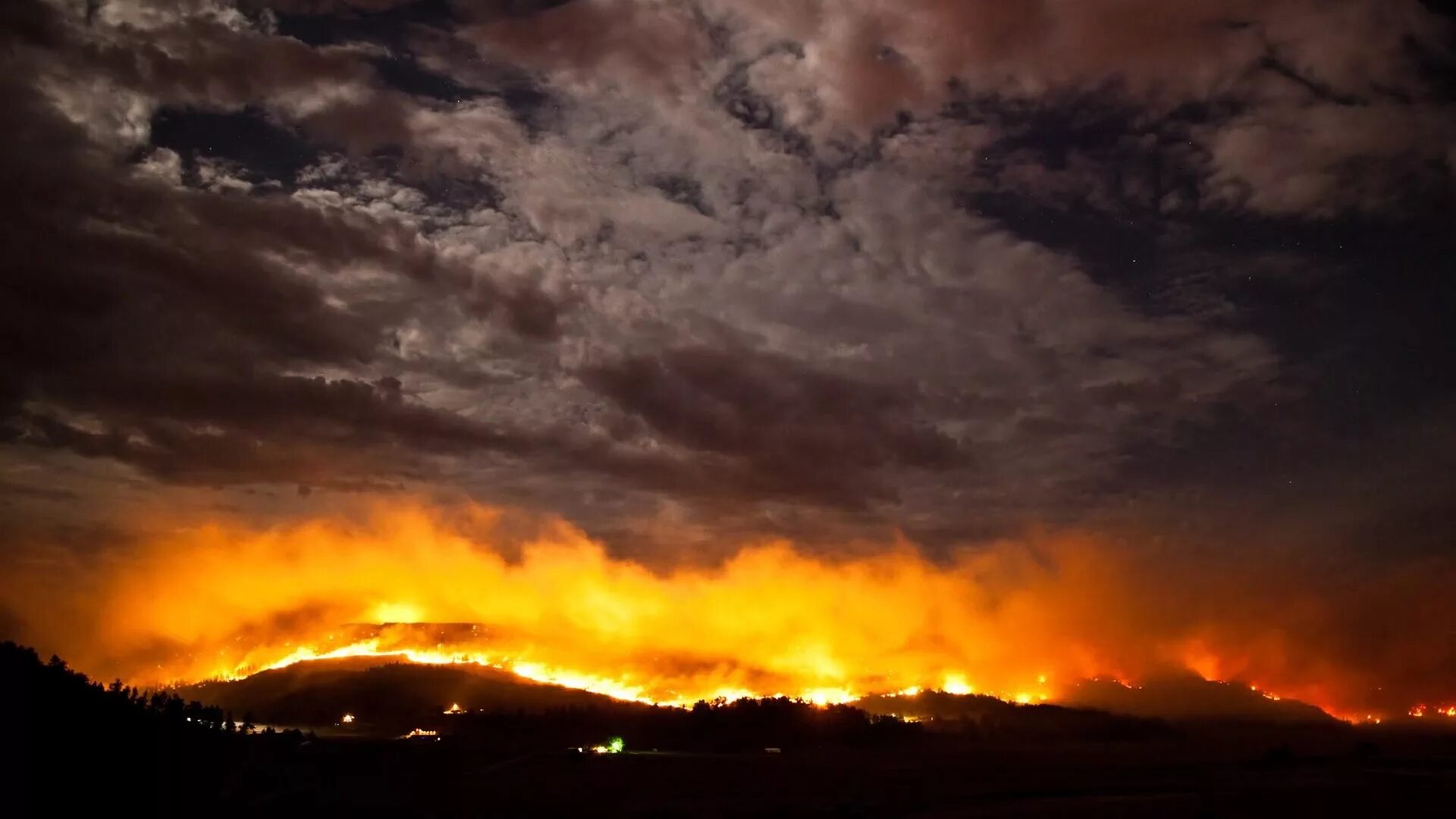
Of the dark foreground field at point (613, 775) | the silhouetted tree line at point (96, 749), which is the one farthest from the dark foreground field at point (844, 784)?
the silhouetted tree line at point (96, 749)

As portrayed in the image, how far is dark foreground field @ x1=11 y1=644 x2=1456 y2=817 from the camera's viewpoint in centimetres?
5338

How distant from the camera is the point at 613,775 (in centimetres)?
7675

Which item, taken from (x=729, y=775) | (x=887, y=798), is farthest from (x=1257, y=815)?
(x=729, y=775)

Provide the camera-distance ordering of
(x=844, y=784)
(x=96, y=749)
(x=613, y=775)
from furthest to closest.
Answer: (x=613, y=775)
(x=844, y=784)
(x=96, y=749)

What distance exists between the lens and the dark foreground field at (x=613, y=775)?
53.4 m

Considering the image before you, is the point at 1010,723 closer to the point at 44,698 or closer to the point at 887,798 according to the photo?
the point at 887,798

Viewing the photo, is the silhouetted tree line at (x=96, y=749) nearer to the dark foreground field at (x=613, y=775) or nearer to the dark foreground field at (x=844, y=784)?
the dark foreground field at (x=613, y=775)

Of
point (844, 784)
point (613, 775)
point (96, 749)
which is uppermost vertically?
point (96, 749)

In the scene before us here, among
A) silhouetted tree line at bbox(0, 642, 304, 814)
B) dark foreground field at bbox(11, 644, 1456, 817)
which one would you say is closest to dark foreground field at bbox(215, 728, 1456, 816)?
dark foreground field at bbox(11, 644, 1456, 817)

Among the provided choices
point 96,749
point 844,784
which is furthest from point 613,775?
point 96,749

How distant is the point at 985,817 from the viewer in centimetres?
5369

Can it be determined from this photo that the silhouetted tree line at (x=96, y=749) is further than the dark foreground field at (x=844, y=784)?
No

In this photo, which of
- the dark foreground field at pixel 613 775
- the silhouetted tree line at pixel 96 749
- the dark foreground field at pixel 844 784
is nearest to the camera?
the silhouetted tree line at pixel 96 749

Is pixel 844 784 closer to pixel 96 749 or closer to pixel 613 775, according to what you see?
pixel 613 775
